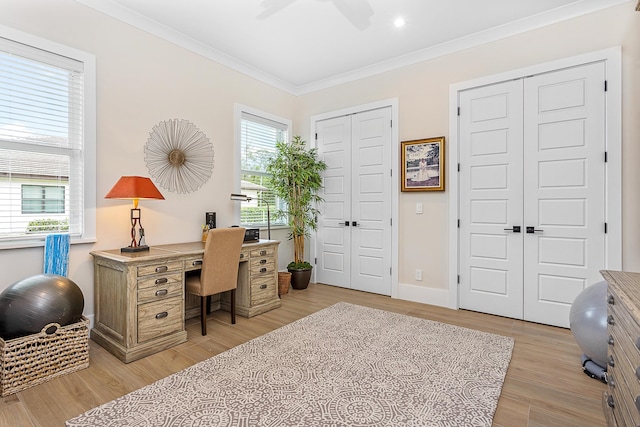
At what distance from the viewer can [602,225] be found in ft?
9.39

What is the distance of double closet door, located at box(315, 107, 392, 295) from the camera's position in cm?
417

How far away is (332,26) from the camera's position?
129 inches

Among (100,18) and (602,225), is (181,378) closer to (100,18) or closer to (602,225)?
(100,18)

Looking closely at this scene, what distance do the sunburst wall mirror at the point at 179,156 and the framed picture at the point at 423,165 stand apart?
227 centimetres

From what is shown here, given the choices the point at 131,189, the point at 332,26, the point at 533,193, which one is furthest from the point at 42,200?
the point at 533,193

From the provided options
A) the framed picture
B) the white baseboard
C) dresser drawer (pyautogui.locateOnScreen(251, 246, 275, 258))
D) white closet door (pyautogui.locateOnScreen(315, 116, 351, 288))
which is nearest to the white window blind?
dresser drawer (pyautogui.locateOnScreen(251, 246, 275, 258))

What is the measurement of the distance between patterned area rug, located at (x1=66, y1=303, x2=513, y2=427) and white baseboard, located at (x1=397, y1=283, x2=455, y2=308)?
77 centimetres

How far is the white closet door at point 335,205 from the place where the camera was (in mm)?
4473

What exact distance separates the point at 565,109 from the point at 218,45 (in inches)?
139

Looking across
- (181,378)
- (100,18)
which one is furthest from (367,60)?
(181,378)

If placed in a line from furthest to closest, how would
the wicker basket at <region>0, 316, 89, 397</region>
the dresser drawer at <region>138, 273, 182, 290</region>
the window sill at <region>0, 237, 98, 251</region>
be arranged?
the dresser drawer at <region>138, 273, 182, 290</region>, the window sill at <region>0, 237, 98, 251</region>, the wicker basket at <region>0, 316, 89, 397</region>

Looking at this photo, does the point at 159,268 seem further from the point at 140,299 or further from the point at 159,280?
the point at 140,299

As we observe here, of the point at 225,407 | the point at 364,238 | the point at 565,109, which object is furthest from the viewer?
the point at 364,238

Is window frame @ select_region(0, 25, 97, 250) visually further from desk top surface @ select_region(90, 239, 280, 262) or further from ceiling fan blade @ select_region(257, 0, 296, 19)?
ceiling fan blade @ select_region(257, 0, 296, 19)
